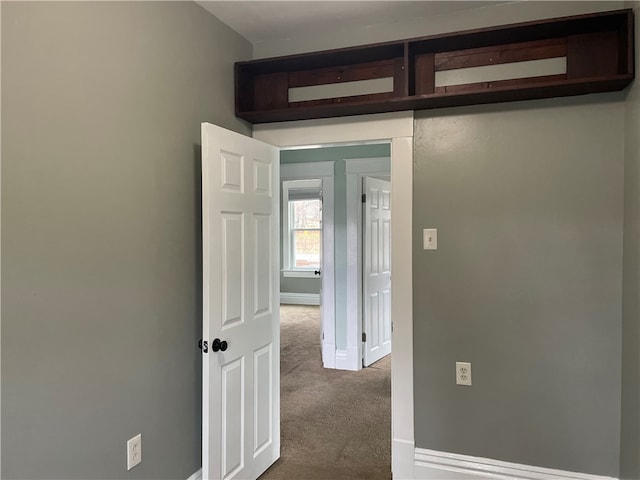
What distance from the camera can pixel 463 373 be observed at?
2.35 m

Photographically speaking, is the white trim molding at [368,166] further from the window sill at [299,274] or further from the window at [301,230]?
the window sill at [299,274]

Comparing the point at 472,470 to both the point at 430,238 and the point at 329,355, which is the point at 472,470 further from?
the point at 329,355

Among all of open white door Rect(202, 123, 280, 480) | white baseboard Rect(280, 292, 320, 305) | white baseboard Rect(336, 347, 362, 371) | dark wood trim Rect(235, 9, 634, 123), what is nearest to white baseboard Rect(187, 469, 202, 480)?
open white door Rect(202, 123, 280, 480)

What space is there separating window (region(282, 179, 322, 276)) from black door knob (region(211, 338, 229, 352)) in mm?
5657

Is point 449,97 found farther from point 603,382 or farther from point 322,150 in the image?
point 322,150

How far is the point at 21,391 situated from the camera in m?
1.36

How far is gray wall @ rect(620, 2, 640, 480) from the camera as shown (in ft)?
6.31

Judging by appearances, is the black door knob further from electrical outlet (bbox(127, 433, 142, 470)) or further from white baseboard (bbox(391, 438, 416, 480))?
white baseboard (bbox(391, 438, 416, 480))

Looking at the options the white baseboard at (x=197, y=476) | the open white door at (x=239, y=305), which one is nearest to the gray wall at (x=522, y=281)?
the open white door at (x=239, y=305)

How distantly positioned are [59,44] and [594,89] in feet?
7.45

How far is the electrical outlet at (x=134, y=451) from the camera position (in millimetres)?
1790

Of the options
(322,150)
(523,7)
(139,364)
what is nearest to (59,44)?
(139,364)

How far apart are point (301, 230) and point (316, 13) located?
5.71 m

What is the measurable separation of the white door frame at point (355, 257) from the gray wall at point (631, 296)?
239cm
